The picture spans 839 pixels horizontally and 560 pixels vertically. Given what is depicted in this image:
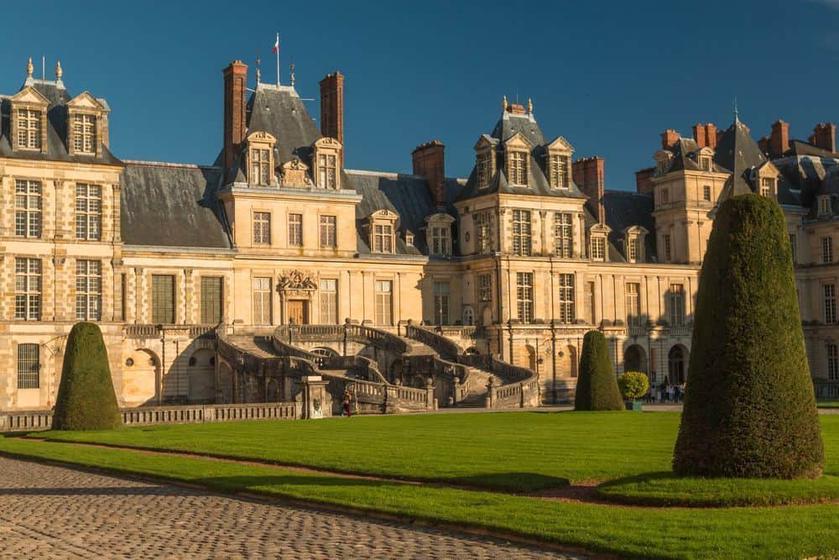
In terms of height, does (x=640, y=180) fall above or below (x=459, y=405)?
above

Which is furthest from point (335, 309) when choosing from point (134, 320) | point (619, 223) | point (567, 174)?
point (619, 223)

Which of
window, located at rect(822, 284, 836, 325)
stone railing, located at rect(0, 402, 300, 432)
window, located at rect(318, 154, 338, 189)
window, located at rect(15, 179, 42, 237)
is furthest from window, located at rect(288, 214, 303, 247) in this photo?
window, located at rect(822, 284, 836, 325)

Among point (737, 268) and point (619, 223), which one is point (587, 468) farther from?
point (619, 223)

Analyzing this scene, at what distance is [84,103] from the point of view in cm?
4384

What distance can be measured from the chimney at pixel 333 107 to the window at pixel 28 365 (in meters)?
16.3

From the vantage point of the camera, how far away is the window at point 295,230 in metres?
49.8

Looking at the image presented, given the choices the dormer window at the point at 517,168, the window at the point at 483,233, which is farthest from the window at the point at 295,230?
the dormer window at the point at 517,168

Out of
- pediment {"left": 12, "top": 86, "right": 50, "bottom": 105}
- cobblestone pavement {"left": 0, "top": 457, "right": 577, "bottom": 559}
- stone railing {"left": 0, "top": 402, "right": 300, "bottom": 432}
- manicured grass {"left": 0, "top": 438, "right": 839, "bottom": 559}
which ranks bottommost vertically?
cobblestone pavement {"left": 0, "top": 457, "right": 577, "bottom": 559}

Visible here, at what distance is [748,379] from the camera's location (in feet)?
47.4

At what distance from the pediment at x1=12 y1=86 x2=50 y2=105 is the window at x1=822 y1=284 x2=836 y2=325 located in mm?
39349

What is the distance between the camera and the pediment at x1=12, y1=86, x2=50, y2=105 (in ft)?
140

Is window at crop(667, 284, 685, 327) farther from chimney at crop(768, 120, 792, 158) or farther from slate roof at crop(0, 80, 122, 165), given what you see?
slate roof at crop(0, 80, 122, 165)

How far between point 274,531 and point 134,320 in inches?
1333

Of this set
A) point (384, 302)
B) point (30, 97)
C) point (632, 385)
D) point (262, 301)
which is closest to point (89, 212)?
point (30, 97)
